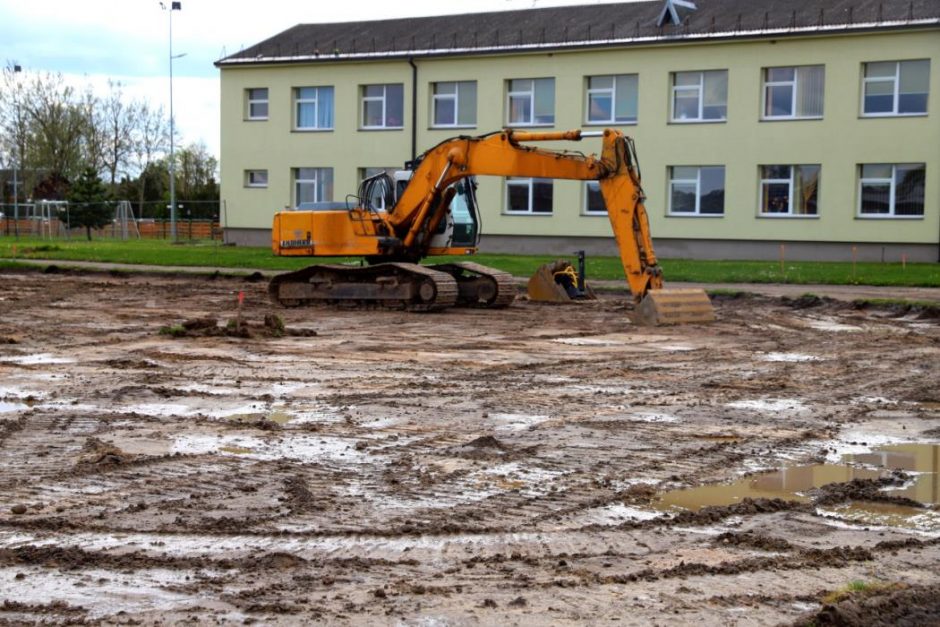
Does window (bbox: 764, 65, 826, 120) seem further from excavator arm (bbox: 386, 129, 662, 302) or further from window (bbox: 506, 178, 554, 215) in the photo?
excavator arm (bbox: 386, 129, 662, 302)

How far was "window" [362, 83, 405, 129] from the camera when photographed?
46.4 m

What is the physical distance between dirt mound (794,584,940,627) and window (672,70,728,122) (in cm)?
3643

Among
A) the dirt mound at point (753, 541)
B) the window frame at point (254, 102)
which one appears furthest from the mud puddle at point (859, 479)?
the window frame at point (254, 102)

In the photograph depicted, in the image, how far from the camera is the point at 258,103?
4909cm

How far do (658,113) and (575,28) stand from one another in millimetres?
4741

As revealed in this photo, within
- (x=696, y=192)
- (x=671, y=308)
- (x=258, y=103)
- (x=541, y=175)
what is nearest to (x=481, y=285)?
(x=541, y=175)

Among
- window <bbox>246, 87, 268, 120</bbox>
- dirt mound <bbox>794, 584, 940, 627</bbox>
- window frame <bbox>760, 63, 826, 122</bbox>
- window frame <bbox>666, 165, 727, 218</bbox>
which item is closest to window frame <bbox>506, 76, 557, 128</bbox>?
window frame <bbox>666, 165, 727, 218</bbox>

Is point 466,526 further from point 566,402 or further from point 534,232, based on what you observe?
point 534,232

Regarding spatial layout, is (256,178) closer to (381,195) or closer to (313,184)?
(313,184)

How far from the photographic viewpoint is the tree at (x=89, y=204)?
58.3 metres

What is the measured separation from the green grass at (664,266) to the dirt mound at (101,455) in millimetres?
18691

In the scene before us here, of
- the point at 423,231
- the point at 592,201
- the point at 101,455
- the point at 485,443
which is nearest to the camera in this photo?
the point at 101,455

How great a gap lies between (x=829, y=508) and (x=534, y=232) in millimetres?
36440

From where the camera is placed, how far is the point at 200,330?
1789cm
